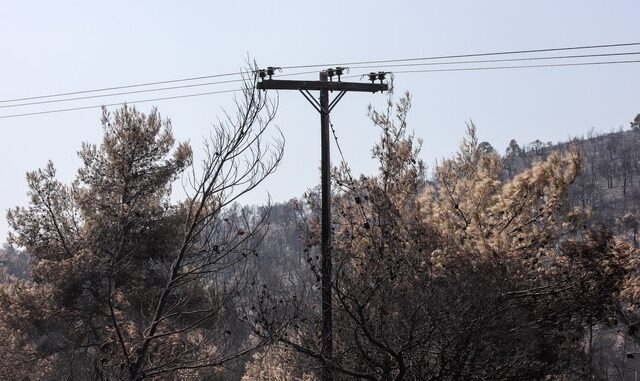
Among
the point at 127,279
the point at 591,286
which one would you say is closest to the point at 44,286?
the point at 127,279

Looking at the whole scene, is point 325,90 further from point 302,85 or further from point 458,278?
point 458,278

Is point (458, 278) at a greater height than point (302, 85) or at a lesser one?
lesser

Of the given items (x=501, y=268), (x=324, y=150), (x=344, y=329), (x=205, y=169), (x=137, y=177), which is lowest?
(x=344, y=329)

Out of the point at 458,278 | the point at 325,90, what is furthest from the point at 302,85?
the point at 458,278

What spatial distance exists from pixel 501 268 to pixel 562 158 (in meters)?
3.20

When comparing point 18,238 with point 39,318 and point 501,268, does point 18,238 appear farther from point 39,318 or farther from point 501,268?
point 501,268

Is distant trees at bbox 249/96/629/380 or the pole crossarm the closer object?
distant trees at bbox 249/96/629/380

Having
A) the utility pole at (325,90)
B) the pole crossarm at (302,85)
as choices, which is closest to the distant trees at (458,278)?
the utility pole at (325,90)

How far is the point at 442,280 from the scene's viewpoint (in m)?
12.8

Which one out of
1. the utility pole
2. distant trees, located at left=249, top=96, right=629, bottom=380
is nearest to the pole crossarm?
the utility pole

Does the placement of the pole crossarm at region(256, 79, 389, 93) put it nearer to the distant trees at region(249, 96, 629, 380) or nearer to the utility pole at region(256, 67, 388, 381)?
the utility pole at region(256, 67, 388, 381)

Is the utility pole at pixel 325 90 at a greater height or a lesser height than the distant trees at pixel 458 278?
greater

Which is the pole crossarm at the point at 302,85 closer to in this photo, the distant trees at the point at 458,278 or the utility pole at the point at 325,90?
the utility pole at the point at 325,90

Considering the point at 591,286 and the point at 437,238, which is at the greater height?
the point at 437,238
